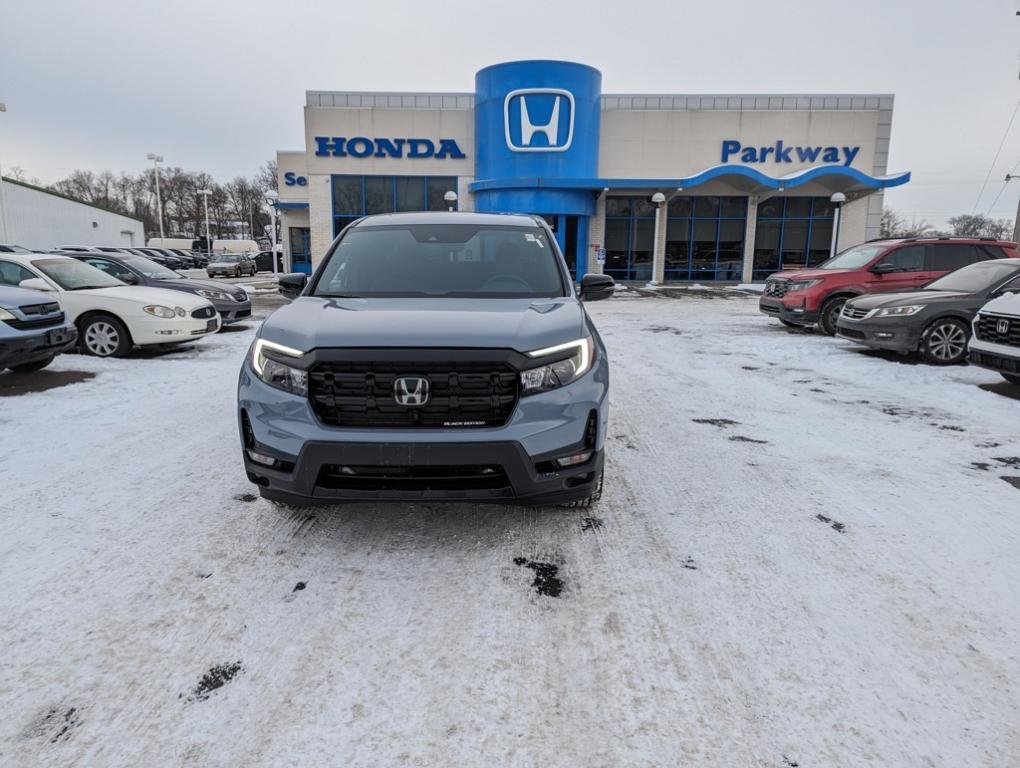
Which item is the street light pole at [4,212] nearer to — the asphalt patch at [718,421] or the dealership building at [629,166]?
the dealership building at [629,166]

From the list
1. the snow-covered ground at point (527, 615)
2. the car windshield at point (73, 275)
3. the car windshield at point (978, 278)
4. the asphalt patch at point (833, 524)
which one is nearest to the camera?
the snow-covered ground at point (527, 615)

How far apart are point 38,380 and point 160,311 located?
2051mm

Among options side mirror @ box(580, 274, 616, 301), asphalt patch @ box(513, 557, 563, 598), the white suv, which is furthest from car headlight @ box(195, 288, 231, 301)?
the white suv

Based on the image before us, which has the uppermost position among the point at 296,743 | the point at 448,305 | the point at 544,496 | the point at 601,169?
the point at 601,169

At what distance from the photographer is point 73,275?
31.8 ft

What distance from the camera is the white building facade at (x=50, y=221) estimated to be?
3919 cm

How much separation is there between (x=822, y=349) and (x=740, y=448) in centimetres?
612

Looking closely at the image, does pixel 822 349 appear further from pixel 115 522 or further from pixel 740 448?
pixel 115 522

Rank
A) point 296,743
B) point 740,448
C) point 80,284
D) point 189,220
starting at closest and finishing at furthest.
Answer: point 296,743, point 740,448, point 80,284, point 189,220

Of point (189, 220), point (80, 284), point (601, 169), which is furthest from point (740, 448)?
point (189, 220)

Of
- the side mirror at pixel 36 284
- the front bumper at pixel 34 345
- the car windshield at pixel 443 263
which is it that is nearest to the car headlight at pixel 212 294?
the side mirror at pixel 36 284

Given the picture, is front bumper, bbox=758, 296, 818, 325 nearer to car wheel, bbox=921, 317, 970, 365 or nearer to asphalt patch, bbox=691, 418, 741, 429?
car wheel, bbox=921, 317, 970, 365

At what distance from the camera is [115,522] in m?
3.74

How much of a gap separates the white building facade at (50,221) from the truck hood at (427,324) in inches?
1499
